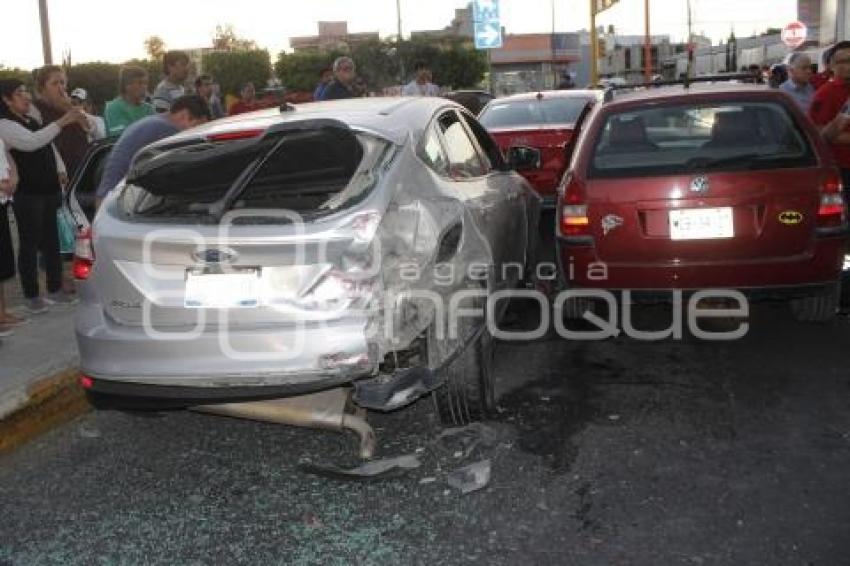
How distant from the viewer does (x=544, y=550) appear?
3.31 meters

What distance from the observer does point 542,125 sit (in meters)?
9.84

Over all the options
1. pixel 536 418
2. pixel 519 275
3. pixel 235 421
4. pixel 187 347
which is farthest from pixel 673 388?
pixel 187 347

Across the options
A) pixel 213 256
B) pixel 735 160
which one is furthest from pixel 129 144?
pixel 735 160

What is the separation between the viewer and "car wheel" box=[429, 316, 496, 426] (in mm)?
4289

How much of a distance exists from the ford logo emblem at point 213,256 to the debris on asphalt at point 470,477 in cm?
135

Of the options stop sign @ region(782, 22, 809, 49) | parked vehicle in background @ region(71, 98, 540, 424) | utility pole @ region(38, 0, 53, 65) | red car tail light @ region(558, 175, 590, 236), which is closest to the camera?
parked vehicle in background @ region(71, 98, 540, 424)

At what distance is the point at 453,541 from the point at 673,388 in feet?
6.81

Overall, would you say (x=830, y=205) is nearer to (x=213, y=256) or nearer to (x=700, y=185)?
(x=700, y=185)

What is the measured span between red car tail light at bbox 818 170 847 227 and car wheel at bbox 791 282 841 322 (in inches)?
20.6

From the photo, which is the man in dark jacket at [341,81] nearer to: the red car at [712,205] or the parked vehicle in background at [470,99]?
the red car at [712,205]

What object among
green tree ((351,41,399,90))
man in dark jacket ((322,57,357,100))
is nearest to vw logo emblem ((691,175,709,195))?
man in dark jacket ((322,57,357,100))

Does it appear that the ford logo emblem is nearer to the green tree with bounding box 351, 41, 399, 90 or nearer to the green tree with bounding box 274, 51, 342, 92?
the green tree with bounding box 274, 51, 342, 92

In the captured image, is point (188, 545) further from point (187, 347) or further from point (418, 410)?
point (418, 410)

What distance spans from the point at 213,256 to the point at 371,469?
1.22m
